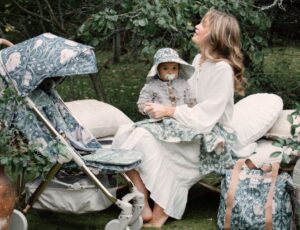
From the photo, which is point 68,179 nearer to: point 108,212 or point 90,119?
point 108,212

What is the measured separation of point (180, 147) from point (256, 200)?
2.13ft

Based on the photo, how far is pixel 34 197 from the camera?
172 inches

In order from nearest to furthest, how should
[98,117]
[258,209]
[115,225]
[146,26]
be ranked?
[115,225] < [258,209] < [98,117] < [146,26]

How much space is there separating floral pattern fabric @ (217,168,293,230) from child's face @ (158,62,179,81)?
0.83m

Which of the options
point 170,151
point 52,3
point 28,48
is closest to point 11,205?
point 28,48

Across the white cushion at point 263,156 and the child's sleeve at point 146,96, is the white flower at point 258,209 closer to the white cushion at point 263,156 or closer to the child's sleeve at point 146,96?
the white cushion at point 263,156

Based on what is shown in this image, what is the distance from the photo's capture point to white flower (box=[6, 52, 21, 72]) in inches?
164

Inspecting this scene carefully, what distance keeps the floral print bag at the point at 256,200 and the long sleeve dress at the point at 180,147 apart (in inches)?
14.7

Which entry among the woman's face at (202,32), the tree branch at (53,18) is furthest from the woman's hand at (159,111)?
the tree branch at (53,18)

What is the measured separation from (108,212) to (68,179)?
0.68m

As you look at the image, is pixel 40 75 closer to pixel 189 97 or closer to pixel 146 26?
pixel 189 97

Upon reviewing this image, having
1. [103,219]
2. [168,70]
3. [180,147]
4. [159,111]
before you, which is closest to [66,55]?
[159,111]

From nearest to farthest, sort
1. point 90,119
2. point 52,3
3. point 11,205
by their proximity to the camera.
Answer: point 11,205 → point 90,119 → point 52,3

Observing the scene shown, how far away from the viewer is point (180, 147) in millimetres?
4781
